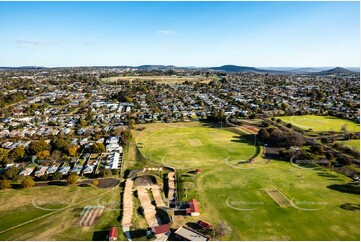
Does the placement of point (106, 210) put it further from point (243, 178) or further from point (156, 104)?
point (156, 104)

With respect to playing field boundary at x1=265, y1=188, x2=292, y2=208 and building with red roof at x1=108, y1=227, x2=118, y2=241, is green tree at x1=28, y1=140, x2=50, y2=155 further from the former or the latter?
playing field boundary at x1=265, y1=188, x2=292, y2=208

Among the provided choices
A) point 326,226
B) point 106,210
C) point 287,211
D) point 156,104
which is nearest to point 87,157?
point 106,210

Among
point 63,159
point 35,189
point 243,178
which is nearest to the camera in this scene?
point 35,189

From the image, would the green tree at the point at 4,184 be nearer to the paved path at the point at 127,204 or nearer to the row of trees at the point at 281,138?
the paved path at the point at 127,204

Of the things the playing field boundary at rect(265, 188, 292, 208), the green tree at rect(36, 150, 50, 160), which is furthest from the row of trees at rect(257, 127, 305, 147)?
the green tree at rect(36, 150, 50, 160)

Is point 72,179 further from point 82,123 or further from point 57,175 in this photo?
point 82,123

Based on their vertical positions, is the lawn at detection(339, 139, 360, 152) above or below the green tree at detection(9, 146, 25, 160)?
above
